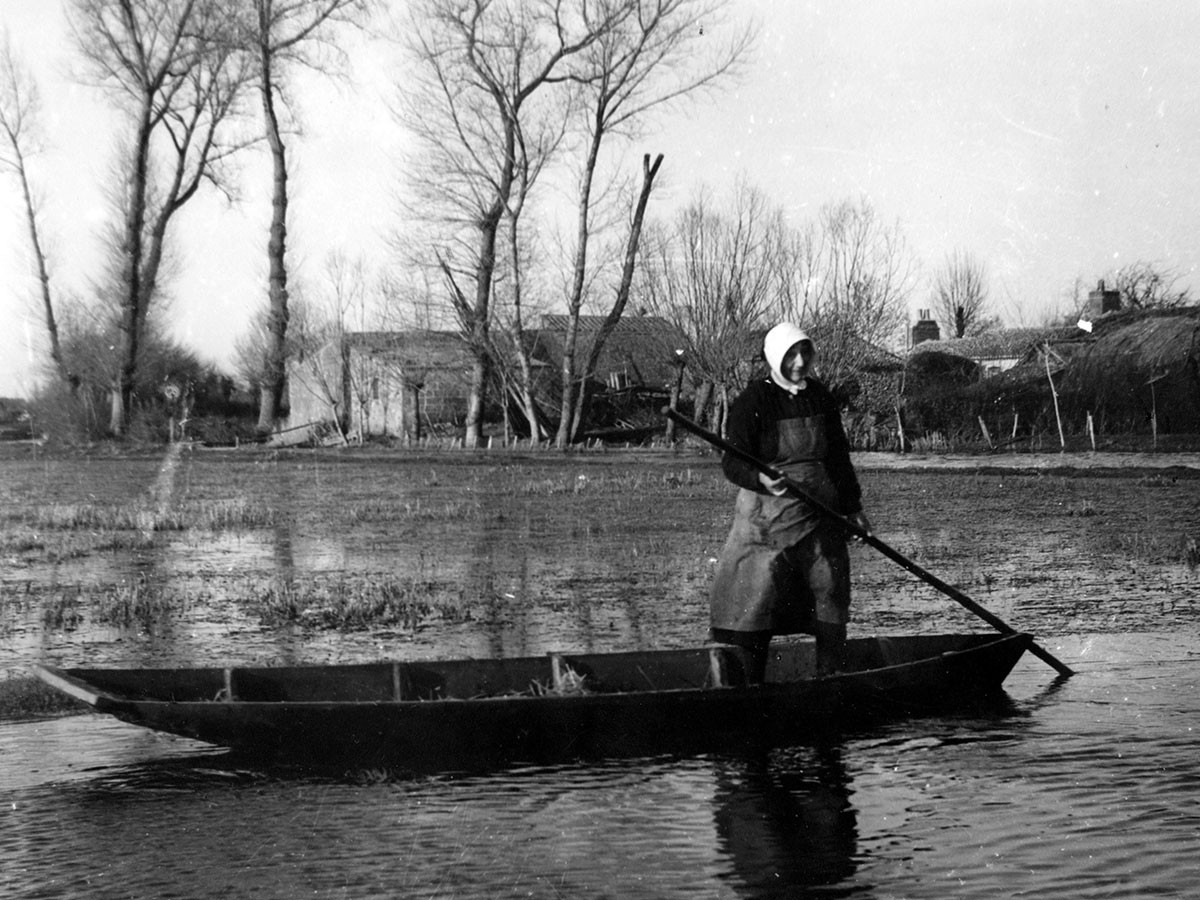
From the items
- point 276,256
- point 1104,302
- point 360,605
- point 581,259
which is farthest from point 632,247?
point 360,605

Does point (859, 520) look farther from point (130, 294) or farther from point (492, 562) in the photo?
point (130, 294)

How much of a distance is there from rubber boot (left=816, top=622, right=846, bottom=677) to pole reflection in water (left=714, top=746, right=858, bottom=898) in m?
0.51

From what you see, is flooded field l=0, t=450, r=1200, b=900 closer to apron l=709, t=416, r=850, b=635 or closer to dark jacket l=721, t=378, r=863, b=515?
apron l=709, t=416, r=850, b=635

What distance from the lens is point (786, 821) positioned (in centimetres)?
586

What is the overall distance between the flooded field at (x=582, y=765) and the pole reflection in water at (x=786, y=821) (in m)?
0.02

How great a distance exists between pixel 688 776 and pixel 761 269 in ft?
104

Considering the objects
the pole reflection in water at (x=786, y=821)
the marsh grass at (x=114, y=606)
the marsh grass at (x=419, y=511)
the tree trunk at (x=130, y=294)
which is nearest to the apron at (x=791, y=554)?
the pole reflection in water at (x=786, y=821)

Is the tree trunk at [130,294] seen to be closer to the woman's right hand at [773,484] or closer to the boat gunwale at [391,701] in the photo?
the boat gunwale at [391,701]

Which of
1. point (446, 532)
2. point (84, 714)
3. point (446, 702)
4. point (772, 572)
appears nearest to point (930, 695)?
point (772, 572)

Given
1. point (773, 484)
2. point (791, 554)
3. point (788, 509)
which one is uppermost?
point (773, 484)

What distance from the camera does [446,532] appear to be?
53.0ft

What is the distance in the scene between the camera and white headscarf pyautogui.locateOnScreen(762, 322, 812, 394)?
6.88 meters

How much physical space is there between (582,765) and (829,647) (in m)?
1.52

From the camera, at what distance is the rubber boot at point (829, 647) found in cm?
716
